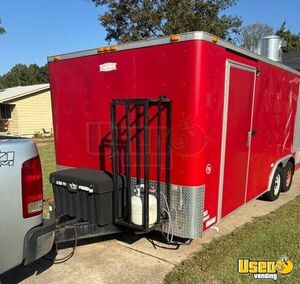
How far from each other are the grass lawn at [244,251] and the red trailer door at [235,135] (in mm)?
429

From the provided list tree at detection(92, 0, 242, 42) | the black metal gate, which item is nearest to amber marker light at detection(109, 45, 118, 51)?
the black metal gate

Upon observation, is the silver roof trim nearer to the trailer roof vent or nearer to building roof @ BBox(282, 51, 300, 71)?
the trailer roof vent

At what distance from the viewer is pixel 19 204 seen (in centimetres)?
263

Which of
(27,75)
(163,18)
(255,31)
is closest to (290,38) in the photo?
(255,31)

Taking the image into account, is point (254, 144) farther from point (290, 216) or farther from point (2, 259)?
point (2, 259)

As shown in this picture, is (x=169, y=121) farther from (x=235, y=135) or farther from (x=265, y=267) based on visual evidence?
(x=265, y=267)

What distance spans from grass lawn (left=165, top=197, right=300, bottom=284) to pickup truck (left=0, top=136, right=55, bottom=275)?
1698 millimetres

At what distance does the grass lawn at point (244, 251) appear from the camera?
3852mm

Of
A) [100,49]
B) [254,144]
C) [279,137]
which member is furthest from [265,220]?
[100,49]

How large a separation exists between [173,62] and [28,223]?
233cm

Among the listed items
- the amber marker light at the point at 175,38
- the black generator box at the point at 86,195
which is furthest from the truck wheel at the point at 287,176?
the amber marker light at the point at 175,38

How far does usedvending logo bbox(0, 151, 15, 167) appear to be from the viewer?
249 cm

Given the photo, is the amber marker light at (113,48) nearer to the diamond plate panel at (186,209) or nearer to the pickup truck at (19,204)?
the diamond plate panel at (186,209)

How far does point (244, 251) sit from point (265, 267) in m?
0.39
